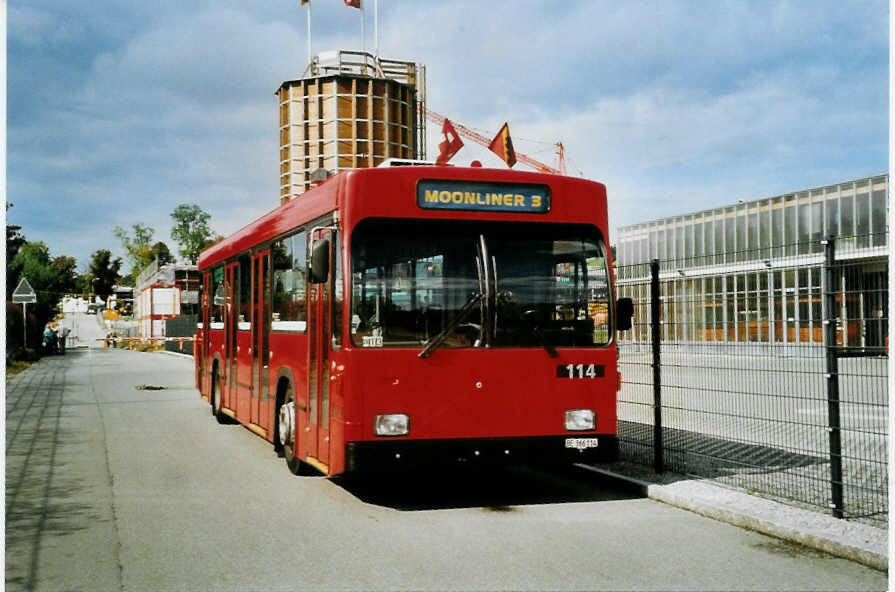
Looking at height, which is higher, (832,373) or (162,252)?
(162,252)

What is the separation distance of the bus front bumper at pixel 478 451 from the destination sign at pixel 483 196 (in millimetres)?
2025

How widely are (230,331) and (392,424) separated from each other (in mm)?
6704

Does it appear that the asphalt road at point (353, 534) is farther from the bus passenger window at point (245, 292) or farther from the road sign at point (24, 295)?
the road sign at point (24, 295)

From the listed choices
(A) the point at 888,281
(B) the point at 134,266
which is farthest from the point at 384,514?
(B) the point at 134,266

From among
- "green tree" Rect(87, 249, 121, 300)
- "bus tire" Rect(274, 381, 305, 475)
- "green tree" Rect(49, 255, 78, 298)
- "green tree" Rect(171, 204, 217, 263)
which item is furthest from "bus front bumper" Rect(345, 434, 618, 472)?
"green tree" Rect(87, 249, 121, 300)

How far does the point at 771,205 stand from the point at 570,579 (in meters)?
38.3

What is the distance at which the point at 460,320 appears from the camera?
25.6ft

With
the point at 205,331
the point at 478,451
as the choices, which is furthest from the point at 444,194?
the point at 205,331

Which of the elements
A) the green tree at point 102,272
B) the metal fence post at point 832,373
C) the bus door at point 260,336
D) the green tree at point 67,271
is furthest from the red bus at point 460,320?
the green tree at point 102,272

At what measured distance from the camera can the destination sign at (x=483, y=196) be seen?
26.1 feet

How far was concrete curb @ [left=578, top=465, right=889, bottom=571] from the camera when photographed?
20.0 ft

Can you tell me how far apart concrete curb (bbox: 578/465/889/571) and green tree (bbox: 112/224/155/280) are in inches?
4386

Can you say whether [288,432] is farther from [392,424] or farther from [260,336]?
[392,424]

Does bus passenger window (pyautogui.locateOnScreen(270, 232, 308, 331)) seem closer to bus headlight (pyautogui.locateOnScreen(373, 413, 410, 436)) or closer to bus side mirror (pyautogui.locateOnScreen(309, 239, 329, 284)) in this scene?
bus side mirror (pyautogui.locateOnScreen(309, 239, 329, 284))
